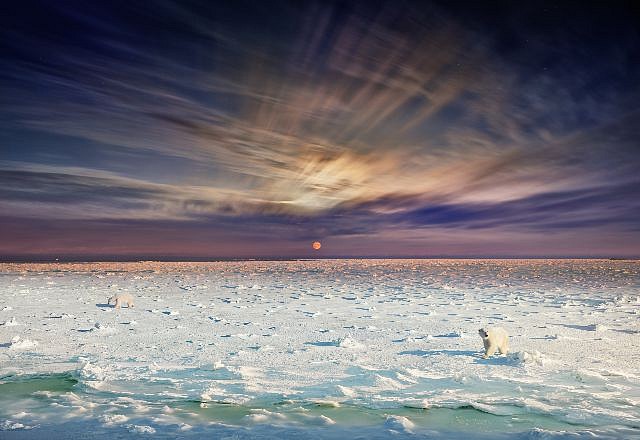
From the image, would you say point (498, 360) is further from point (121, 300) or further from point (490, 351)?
point (121, 300)

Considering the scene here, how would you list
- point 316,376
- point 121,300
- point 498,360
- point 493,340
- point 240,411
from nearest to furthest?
point 240,411, point 316,376, point 498,360, point 493,340, point 121,300

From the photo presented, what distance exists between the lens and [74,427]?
Result: 3.84 m

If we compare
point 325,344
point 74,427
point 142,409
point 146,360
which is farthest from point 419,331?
point 74,427

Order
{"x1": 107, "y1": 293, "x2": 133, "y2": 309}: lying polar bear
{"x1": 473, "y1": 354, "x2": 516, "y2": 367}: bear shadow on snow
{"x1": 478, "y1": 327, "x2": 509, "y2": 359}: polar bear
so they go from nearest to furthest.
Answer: {"x1": 473, "y1": 354, "x2": 516, "y2": 367}: bear shadow on snow
{"x1": 478, "y1": 327, "x2": 509, "y2": 359}: polar bear
{"x1": 107, "y1": 293, "x2": 133, "y2": 309}: lying polar bear

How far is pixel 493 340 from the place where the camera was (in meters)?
6.23

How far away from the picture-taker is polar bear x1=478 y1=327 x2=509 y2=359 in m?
6.20

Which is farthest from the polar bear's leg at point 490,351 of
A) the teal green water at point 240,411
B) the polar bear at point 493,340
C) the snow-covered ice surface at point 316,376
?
the teal green water at point 240,411

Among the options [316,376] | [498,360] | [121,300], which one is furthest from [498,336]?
[121,300]

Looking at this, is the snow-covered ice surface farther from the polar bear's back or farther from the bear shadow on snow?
the polar bear's back

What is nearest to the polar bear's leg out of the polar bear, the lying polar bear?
the polar bear

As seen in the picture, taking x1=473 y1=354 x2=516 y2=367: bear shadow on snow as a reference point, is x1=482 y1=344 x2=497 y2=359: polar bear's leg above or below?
above

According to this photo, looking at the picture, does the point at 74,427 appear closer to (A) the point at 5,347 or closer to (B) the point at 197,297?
(A) the point at 5,347

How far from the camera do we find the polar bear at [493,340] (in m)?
6.20

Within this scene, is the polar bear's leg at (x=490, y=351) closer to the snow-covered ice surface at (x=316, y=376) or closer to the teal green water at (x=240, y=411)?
the snow-covered ice surface at (x=316, y=376)
